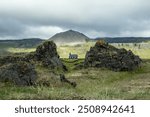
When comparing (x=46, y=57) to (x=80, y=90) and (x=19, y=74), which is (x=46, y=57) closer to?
(x=19, y=74)

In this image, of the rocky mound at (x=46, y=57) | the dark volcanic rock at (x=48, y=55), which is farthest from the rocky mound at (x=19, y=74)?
the dark volcanic rock at (x=48, y=55)

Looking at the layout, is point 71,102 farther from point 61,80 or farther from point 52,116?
point 61,80

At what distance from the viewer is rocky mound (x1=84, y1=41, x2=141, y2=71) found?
80250mm

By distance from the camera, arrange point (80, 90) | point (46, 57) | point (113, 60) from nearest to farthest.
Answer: point (80, 90) → point (46, 57) → point (113, 60)

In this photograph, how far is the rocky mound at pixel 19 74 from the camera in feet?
110

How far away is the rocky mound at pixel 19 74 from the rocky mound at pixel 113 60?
43.6m

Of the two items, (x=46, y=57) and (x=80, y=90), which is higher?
(x=80, y=90)

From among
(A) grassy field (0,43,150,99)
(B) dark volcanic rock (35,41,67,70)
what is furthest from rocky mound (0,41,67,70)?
(A) grassy field (0,43,150,99)

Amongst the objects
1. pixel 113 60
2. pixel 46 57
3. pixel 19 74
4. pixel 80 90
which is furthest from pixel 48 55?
pixel 80 90

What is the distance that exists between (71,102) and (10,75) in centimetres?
2369

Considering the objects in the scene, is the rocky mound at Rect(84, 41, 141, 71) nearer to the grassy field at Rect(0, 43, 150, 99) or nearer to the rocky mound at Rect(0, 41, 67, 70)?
the grassy field at Rect(0, 43, 150, 99)

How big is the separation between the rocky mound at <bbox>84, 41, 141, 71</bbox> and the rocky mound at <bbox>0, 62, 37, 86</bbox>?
43620 millimetres

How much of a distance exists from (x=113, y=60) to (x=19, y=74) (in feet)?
158

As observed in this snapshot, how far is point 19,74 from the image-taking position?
35.3 metres
